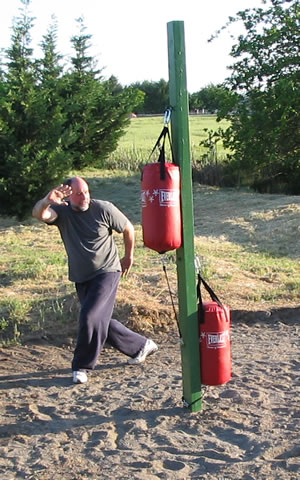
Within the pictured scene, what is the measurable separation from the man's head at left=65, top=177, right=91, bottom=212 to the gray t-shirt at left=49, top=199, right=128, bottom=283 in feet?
0.22

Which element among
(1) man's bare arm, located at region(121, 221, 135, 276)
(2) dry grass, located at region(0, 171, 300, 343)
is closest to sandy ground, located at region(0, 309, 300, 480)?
(2) dry grass, located at region(0, 171, 300, 343)

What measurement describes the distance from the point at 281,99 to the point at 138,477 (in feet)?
42.2

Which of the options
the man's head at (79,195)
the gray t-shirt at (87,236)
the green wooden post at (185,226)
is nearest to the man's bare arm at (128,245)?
the gray t-shirt at (87,236)

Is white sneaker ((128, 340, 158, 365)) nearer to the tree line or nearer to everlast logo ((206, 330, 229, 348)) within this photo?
everlast logo ((206, 330, 229, 348))

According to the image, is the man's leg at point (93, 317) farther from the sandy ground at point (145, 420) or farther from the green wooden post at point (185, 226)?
the green wooden post at point (185, 226)

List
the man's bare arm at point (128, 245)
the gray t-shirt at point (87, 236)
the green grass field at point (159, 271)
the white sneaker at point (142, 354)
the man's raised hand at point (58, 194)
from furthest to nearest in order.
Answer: the green grass field at point (159, 271) < the white sneaker at point (142, 354) < the man's bare arm at point (128, 245) < the gray t-shirt at point (87, 236) < the man's raised hand at point (58, 194)

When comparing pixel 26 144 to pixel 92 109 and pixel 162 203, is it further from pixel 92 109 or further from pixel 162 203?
pixel 162 203

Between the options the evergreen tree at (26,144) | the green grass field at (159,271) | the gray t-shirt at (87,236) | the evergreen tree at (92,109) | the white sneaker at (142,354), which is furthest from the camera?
the evergreen tree at (92,109)

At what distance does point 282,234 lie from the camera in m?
11.9

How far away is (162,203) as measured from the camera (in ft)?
13.9

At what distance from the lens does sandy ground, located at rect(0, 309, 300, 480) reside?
3.88 meters

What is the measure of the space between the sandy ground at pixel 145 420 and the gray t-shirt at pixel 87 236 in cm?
94

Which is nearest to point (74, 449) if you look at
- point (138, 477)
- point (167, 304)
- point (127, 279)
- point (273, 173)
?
point (138, 477)

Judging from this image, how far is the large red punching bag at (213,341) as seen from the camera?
176 inches
